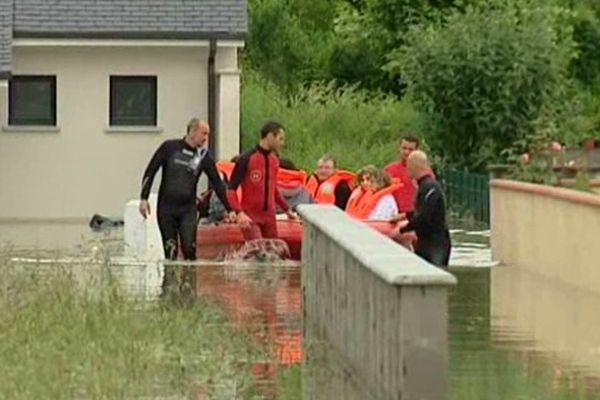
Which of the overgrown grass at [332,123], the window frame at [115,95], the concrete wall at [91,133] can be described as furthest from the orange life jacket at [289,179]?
the overgrown grass at [332,123]

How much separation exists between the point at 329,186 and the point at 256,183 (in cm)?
371

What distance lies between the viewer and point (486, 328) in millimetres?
17125

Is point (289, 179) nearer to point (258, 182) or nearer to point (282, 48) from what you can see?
point (258, 182)

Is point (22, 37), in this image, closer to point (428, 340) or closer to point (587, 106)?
point (587, 106)

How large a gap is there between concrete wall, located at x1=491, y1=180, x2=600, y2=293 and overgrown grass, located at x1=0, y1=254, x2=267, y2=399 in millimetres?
4615

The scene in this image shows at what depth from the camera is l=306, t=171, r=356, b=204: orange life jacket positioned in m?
24.8

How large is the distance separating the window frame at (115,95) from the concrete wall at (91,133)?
0.09 meters

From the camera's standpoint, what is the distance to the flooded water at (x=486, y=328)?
13.6 meters

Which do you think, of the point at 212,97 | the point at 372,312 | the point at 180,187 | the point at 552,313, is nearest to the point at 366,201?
the point at 180,187

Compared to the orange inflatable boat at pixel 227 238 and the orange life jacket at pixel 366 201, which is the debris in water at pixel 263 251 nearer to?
the orange inflatable boat at pixel 227 238

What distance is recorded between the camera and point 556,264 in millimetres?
21922

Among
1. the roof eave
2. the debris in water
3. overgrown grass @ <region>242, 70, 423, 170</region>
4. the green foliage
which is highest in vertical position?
the green foliage

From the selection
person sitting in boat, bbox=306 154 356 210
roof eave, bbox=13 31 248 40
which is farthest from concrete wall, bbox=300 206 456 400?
roof eave, bbox=13 31 248 40

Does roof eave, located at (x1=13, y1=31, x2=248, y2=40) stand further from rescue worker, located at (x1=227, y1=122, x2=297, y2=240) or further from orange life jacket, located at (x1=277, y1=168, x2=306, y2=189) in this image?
rescue worker, located at (x1=227, y1=122, x2=297, y2=240)
